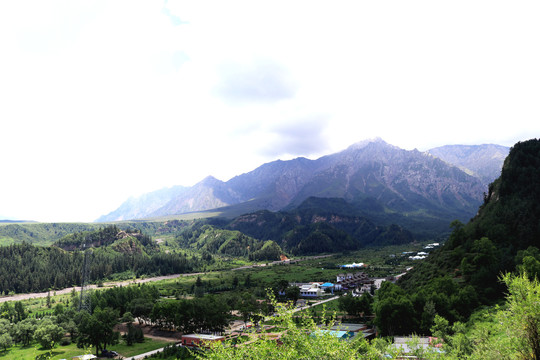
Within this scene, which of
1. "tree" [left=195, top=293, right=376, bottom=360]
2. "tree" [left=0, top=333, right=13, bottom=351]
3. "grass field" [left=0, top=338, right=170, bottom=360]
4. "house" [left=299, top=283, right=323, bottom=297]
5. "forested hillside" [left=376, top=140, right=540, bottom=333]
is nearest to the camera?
"tree" [left=195, top=293, right=376, bottom=360]

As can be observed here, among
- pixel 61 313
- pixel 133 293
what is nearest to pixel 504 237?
pixel 133 293

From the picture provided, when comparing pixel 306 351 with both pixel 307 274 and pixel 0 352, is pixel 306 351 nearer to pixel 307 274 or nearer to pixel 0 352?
pixel 0 352

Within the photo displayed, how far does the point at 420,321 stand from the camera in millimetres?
70500

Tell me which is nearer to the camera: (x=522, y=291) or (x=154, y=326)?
(x=522, y=291)

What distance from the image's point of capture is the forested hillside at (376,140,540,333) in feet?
232

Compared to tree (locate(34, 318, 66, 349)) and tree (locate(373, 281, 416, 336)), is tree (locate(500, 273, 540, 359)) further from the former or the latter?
tree (locate(34, 318, 66, 349))

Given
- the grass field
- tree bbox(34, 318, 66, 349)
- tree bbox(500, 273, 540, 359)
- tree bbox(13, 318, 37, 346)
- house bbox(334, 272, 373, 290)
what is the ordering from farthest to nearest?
house bbox(334, 272, 373, 290) < tree bbox(13, 318, 37, 346) < tree bbox(34, 318, 66, 349) < the grass field < tree bbox(500, 273, 540, 359)

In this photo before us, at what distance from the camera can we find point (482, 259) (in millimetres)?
83625

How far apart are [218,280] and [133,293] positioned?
65.6 m

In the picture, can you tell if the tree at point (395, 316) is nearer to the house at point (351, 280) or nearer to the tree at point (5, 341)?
the house at point (351, 280)

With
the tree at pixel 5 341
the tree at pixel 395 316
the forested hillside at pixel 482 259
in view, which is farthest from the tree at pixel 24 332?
the forested hillside at pixel 482 259

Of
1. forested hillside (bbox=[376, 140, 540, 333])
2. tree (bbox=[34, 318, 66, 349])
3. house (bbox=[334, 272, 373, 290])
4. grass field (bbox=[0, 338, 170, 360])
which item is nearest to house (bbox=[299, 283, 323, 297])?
house (bbox=[334, 272, 373, 290])

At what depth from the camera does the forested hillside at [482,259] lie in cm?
7075

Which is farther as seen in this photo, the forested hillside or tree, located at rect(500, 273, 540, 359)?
the forested hillside
